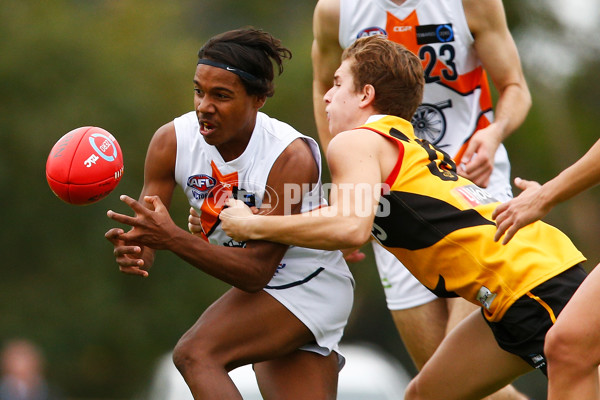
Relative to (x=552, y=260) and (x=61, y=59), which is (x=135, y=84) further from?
(x=552, y=260)

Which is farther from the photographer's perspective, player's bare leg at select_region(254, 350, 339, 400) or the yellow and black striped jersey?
player's bare leg at select_region(254, 350, 339, 400)

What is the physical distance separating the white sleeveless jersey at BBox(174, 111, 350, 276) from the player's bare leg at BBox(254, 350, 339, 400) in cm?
55

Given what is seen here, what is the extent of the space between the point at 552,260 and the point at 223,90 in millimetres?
1868

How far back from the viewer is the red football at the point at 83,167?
16.8 feet

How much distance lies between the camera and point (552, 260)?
4797 mm

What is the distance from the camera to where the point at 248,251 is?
5027 mm

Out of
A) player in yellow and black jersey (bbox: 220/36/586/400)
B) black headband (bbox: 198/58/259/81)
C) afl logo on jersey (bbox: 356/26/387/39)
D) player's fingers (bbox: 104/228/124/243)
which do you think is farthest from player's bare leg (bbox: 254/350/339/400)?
afl logo on jersey (bbox: 356/26/387/39)

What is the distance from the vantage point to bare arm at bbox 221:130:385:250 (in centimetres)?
459

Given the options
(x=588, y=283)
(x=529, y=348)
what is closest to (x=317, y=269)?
(x=529, y=348)

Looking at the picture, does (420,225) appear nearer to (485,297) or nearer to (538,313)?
(485,297)

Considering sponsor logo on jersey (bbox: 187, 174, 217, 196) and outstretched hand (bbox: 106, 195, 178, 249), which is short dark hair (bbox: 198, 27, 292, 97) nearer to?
sponsor logo on jersey (bbox: 187, 174, 217, 196)

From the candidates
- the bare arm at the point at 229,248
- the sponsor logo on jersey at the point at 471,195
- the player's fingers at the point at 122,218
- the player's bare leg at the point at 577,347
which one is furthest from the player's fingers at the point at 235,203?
the player's bare leg at the point at 577,347

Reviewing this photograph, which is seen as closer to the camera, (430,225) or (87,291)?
(430,225)

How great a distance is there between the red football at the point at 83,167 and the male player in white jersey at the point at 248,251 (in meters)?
0.25
